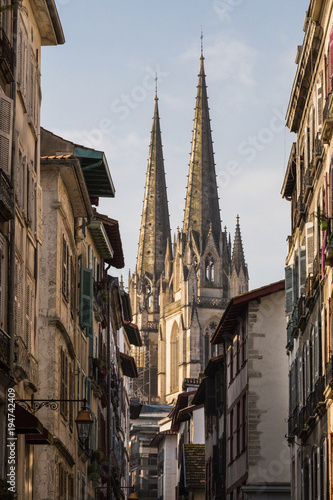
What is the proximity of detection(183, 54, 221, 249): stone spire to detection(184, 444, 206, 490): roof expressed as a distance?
381 ft

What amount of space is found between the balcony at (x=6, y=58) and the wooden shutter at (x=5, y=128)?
0.66 meters

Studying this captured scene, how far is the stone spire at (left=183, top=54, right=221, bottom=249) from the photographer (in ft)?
593

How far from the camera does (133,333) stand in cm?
7881

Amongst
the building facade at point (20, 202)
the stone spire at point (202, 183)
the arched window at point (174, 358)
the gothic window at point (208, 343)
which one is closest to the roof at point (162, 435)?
the building facade at point (20, 202)

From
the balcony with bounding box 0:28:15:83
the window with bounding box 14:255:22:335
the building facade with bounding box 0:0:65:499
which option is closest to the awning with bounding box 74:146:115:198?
the building facade with bounding box 0:0:65:499

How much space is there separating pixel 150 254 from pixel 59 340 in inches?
6440

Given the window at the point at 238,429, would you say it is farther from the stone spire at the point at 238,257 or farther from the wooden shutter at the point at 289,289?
the stone spire at the point at 238,257

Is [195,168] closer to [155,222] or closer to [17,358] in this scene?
[155,222]

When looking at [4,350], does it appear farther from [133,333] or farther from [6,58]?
[133,333]

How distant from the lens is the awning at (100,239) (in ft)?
131

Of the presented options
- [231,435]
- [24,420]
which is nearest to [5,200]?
[24,420]

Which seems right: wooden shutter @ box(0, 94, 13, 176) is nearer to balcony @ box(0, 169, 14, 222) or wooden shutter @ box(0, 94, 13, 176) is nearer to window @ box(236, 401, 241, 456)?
balcony @ box(0, 169, 14, 222)

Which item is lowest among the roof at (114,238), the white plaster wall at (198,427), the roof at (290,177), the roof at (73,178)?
the white plaster wall at (198,427)

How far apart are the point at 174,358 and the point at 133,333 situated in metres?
102
